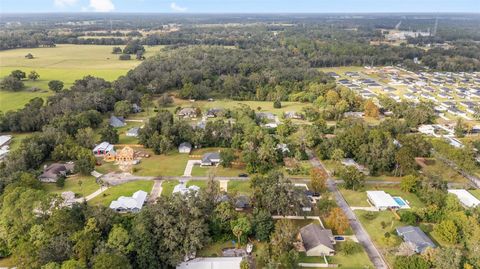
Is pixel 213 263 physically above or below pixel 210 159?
below

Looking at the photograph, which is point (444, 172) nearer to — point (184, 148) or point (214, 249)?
point (214, 249)

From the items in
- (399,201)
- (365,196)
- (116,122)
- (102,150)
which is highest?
(116,122)

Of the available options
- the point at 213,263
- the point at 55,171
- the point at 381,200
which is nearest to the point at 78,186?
the point at 55,171

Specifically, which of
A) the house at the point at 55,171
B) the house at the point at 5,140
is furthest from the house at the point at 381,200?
the house at the point at 5,140

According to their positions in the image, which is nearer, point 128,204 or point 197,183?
point 128,204

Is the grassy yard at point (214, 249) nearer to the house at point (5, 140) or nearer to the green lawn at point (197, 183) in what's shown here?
the green lawn at point (197, 183)

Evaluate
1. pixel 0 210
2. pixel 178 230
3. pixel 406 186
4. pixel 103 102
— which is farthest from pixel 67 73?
pixel 406 186

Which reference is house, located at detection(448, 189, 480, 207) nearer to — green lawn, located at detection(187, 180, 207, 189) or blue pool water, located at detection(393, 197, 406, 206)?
blue pool water, located at detection(393, 197, 406, 206)

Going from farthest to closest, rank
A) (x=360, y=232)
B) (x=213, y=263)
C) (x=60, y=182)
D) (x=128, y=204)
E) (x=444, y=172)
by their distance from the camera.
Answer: (x=444, y=172) → (x=60, y=182) → (x=128, y=204) → (x=360, y=232) → (x=213, y=263)

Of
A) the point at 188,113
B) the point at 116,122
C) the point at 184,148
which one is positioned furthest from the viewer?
the point at 188,113
